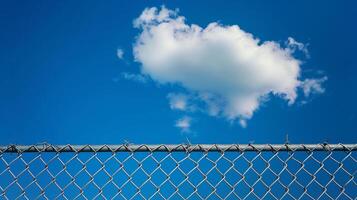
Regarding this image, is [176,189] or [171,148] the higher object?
[171,148]

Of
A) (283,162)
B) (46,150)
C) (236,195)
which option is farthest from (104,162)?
(283,162)

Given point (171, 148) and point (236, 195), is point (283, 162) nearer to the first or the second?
point (236, 195)

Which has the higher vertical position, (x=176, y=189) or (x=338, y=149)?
(x=338, y=149)

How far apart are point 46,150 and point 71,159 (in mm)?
212

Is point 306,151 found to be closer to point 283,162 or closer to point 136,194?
point 283,162

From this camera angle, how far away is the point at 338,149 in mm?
4707

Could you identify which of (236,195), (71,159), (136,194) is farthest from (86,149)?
(236,195)

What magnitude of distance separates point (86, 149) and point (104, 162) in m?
0.18

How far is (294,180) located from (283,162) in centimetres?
16

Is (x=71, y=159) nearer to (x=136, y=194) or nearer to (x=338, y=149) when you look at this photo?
(x=136, y=194)

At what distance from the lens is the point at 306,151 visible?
465 centimetres

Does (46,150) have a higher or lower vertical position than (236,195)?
higher

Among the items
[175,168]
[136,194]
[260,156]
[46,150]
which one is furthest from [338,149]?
[46,150]

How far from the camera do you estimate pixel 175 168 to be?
4.59 meters
